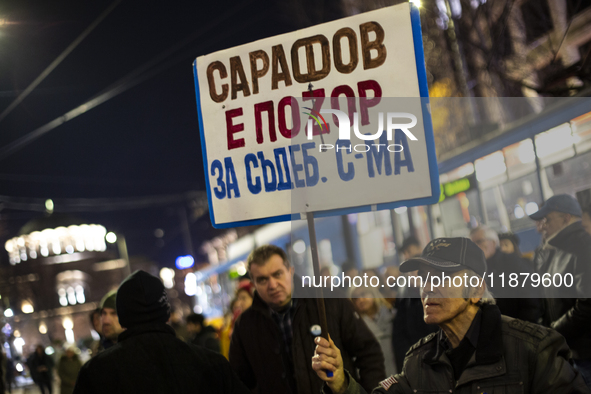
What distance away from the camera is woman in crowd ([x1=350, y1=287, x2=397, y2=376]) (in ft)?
22.0

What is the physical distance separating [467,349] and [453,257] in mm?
434

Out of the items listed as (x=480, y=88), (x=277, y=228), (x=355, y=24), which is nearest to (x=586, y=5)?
(x=480, y=88)

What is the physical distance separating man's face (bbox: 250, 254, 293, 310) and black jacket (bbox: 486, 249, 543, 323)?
5.38 ft

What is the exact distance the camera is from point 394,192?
3053 millimetres

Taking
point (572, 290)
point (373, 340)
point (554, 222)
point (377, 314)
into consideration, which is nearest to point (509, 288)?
point (554, 222)

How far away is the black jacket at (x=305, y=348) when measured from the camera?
3.83 meters

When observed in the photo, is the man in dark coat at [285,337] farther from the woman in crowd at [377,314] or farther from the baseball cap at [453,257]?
the woman in crowd at [377,314]

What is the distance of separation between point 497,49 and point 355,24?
34.8 ft

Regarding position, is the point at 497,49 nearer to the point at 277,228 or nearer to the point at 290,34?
the point at 277,228

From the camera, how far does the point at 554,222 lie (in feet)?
16.6

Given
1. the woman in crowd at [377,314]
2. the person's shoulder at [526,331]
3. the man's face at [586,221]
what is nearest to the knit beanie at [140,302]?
the person's shoulder at [526,331]

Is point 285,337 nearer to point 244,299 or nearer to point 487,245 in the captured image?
point 487,245

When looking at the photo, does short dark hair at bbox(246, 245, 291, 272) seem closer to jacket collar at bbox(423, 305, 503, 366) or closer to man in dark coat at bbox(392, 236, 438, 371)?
man in dark coat at bbox(392, 236, 438, 371)

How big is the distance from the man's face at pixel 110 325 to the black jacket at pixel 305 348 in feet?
4.97
